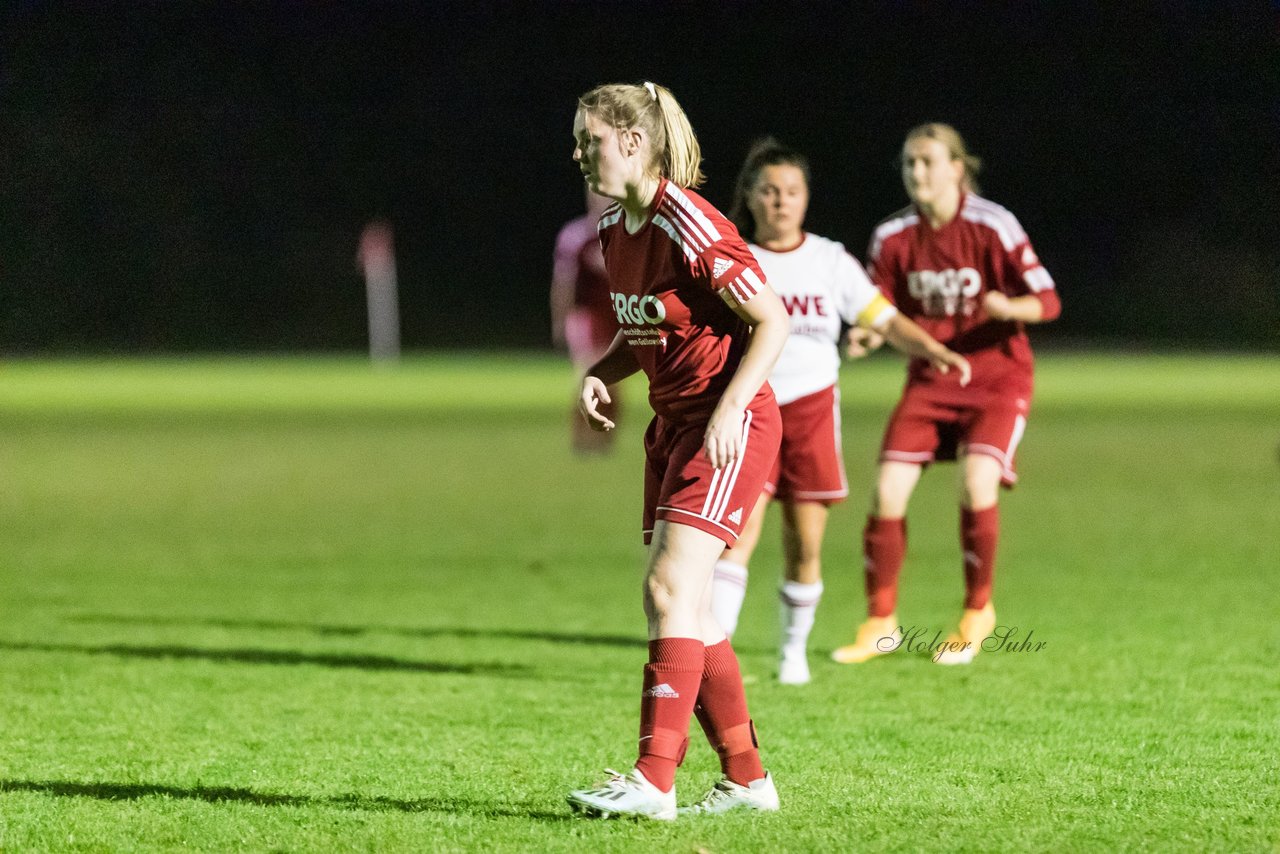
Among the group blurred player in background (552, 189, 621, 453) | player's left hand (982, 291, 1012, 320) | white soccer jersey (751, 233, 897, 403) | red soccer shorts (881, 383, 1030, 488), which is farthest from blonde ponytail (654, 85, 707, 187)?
blurred player in background (552, 189, 621, 453)

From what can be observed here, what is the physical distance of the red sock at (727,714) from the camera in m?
4.26

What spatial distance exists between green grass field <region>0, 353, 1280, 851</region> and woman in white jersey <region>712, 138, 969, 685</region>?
1.21ft

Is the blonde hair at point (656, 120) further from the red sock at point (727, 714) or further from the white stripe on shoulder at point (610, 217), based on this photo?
the red sock at point (727, 714)

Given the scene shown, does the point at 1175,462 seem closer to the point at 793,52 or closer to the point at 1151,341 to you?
the point at 1151,341

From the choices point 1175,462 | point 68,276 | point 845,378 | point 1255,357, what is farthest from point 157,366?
point 1175,462

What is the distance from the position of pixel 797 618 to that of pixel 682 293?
256cm

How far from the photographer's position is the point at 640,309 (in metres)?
4.23

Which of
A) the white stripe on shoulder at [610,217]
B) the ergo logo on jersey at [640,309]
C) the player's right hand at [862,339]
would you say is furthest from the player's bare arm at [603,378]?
the player's right hand at [862,339]

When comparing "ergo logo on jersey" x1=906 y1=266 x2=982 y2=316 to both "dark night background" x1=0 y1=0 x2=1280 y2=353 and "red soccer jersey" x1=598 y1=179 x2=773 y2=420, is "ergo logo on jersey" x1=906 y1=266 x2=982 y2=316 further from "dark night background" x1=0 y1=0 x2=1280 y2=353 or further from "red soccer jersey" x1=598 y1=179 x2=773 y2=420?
"dark night background" x1=0 y1=0 x2=1280 y2=353

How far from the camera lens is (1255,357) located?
1485 inches

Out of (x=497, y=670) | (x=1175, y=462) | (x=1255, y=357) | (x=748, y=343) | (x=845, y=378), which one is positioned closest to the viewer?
(x=748, y=343)

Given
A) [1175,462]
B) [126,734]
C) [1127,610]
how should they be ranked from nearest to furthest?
[126,734] → [1127,610] → [1175,462]

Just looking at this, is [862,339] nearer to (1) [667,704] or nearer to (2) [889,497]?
(2) [889,497]

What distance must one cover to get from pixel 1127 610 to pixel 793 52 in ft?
143
